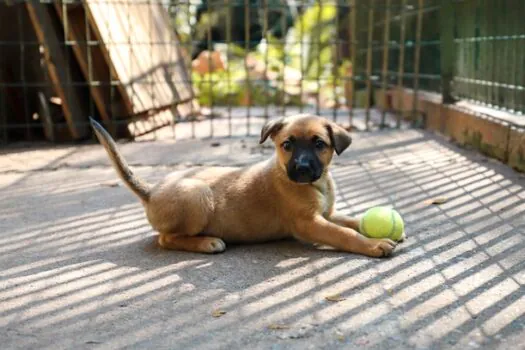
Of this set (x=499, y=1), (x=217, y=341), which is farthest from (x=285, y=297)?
(x=499, y=1)

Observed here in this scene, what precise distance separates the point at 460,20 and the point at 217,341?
6.49m

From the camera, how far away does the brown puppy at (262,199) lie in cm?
395

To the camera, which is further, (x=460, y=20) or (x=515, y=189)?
(x=460, y=20)

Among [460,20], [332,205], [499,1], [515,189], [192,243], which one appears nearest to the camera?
[192,243]

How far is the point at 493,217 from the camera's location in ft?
15.0

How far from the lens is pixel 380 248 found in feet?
12.4

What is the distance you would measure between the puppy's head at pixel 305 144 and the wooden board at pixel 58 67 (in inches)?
181

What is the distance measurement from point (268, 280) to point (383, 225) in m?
0.90

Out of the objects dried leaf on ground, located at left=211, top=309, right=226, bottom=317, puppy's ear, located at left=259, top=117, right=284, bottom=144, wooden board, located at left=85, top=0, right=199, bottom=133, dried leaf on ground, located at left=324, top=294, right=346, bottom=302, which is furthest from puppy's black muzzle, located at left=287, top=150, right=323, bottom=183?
wooden board, located at left=85, top=0, right=199, bottom=133

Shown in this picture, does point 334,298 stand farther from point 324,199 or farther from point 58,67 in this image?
point 58,67

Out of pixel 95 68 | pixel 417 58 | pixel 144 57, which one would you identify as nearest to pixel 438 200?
pixel 417 58

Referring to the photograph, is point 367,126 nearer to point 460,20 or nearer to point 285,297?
point 460,20

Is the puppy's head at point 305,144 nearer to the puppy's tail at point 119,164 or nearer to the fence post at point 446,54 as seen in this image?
the puppy's tail at point 119,164

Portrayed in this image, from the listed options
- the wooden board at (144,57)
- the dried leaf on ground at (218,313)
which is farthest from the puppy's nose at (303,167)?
the wooden board at (144,57)
